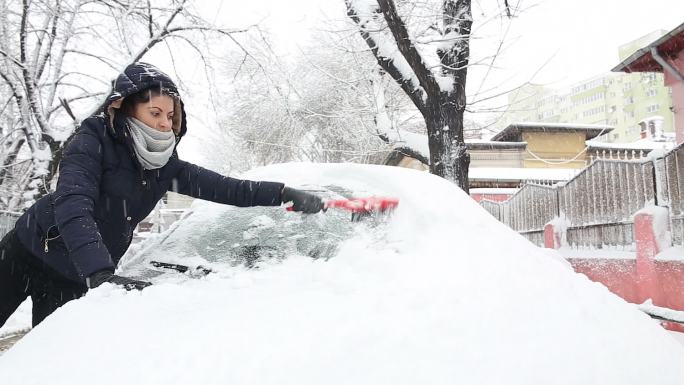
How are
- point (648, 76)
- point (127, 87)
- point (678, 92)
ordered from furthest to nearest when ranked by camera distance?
point (648, 76)
point (678, 92)
point (127, 87)

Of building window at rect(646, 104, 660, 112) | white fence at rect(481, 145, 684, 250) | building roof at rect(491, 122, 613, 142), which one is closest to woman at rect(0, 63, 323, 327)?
white fence at rect(481, 145, 684, 250)

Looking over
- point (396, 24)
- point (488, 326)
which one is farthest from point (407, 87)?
point (488, 326)

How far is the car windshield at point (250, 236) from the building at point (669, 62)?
9.97 m

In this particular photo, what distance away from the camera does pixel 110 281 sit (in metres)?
1.55

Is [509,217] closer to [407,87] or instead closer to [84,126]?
[407,87]

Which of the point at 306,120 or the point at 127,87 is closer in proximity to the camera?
the point at 127,87

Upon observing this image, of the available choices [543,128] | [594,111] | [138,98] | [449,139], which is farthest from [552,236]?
[594,111]

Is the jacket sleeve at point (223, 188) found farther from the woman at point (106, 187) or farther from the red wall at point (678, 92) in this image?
the red wall at point (678, 92)

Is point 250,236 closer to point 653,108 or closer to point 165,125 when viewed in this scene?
point 165,125

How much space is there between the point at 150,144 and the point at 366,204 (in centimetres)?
94

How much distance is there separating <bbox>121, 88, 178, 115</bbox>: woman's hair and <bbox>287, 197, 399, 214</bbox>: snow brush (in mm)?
866

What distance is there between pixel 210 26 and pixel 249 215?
6895 millimetres

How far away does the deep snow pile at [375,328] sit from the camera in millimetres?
1189

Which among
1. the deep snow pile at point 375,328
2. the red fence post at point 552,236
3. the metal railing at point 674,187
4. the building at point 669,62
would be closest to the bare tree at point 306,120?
the building at point 669,62
